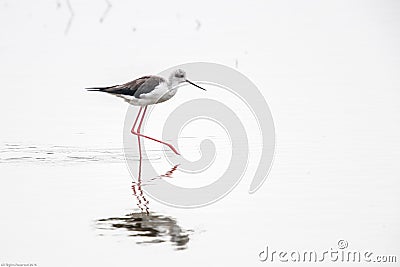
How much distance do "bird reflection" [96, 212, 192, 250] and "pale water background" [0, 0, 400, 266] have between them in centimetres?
1

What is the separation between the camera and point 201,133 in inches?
353

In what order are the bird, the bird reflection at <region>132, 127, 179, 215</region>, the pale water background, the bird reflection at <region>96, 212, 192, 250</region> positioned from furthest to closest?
1. the bird
2. the bird reflection at <region>132, 127, 179, 215</region>
3. the pale water background
4. the bird reflection at <region>96, 212, 192, 250</region>

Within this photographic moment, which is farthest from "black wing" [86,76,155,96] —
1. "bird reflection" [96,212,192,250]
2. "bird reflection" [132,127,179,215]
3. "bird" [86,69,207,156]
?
"bird reflection" [96,212,192,250]

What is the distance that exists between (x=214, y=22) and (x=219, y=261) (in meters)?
9.32

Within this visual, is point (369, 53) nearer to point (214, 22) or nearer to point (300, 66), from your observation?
point (300, 66)

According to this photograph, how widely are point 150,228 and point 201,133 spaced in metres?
2.70

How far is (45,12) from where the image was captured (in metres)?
15.8

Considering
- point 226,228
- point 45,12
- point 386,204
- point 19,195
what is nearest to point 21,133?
point 19,195

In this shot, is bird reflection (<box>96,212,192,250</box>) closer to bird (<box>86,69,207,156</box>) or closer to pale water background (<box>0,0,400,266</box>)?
pale water background (<box>0,0,400,266</box>)

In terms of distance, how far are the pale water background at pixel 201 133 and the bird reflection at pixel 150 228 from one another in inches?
0.6

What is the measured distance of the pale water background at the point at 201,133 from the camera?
20.4 feet

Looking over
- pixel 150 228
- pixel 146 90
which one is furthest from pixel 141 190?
pixel 146 90

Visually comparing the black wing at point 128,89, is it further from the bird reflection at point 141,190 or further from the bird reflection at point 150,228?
the bird reflection at point 150,228

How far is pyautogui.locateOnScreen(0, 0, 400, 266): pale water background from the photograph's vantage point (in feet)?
20.4
